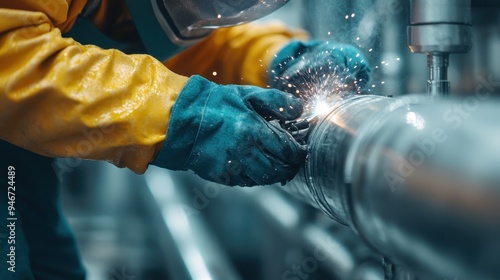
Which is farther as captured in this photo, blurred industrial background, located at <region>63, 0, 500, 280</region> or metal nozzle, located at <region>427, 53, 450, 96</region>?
blurred industrial background, located at <region>63, 0, 500, 280</region>

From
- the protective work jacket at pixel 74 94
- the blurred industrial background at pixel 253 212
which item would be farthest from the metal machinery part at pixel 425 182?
the blurred industrial background at pixel 253 212

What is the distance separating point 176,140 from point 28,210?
58cm

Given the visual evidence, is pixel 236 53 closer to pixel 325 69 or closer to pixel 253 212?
pixel 325 69

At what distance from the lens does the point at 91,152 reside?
917 millimetres

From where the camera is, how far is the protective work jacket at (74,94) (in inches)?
34.6

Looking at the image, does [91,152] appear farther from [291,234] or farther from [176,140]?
[291,234]

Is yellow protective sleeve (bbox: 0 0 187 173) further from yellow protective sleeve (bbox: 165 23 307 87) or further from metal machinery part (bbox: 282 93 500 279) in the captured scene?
yellow protective sleeve (bbox: 165 23 307 87)

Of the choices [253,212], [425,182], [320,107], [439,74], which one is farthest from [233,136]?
[253,212]

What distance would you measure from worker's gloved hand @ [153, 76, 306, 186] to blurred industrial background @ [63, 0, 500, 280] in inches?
12.4

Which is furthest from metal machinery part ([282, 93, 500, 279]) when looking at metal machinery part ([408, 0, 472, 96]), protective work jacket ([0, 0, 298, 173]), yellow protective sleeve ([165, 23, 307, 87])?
yellow protective sleeve ([165, 23, 307, 87])

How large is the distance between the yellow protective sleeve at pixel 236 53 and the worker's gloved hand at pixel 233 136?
0.47 m

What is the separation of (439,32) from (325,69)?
1.21 ft

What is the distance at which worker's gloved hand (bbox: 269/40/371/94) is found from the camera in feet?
3.71

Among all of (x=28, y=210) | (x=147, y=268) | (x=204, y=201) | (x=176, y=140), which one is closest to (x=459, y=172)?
(x=176, y=140)
